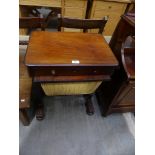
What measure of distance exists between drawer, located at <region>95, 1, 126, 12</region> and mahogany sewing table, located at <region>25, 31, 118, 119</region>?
1089mm

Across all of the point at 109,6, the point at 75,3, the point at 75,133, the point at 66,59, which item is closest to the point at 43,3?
the point at 75,3

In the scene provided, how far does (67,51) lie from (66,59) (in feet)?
0.25

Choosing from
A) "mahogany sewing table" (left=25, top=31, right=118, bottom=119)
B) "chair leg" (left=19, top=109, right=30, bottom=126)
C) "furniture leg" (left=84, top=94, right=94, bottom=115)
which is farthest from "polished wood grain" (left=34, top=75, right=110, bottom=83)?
"furniture leg" (left=84, top=94, right=94, bottom=115)

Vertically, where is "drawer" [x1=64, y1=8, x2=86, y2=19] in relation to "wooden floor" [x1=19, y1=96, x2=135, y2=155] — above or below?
above

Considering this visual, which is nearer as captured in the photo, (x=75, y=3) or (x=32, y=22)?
(x=32, y=22)

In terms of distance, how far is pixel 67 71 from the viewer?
2.78 feet

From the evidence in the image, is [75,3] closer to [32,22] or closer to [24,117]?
[32,22]

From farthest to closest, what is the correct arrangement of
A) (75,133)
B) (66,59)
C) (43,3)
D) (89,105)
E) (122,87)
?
(43,3)
(89,105)
(75,133)
(122,87)
(66,59)

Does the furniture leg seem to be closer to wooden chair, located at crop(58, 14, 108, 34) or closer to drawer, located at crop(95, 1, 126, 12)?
wooden chair, located at crop(58, 14, 108, 34)

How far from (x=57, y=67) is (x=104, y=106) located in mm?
675

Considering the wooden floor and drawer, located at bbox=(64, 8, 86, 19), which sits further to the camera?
drawer, located at bbox=(64, 8, 86, 19)

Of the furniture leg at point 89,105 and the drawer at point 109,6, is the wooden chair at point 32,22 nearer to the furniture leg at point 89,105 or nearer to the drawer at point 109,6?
the furniture leg at point 89,105

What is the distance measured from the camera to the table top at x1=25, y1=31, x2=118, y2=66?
0.81 meters

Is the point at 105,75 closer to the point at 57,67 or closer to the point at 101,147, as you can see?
the point at 57,67
